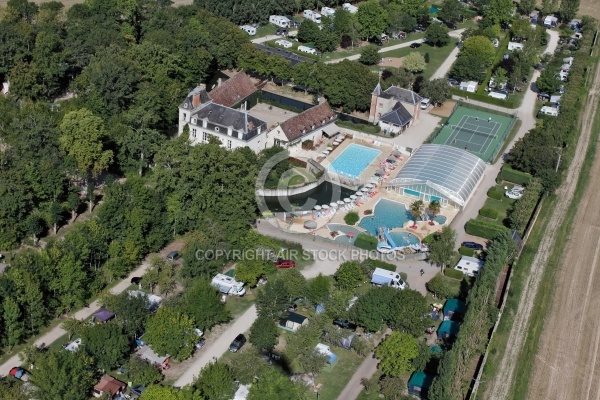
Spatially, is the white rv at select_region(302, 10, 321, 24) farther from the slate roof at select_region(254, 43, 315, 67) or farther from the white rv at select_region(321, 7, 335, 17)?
the slate roof at select_region(254, 43, 315, 67)

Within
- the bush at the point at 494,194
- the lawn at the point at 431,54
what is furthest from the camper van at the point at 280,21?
the bush at the point at 494,194

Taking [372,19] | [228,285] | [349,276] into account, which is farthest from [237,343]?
[372,19]

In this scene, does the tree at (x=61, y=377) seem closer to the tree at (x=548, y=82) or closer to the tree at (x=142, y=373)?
the tree at (x=142, y=373)

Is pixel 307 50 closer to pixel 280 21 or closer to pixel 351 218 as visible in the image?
pixel 280 21

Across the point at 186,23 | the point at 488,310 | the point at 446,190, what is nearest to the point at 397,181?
the point at 446,190

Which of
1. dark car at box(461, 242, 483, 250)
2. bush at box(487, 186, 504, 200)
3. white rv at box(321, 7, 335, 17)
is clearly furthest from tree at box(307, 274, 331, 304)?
white rv at box(321, 7, 335, 17)

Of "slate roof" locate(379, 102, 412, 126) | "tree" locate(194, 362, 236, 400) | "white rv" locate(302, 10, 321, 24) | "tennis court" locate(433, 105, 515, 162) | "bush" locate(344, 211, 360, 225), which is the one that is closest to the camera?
"tree" locate(194, 362, 236, 400)
